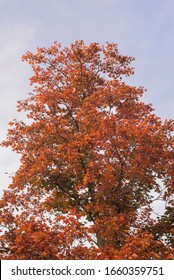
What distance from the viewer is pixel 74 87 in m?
28.4

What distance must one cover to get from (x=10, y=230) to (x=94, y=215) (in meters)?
4.65

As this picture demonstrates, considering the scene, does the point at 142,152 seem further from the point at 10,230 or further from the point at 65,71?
the point at 65,71

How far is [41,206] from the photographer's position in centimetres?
2617

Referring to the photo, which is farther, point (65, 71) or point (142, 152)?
point (65, 71)

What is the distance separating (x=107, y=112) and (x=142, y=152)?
635cm

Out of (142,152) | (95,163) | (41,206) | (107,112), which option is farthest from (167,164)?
(41,206)
